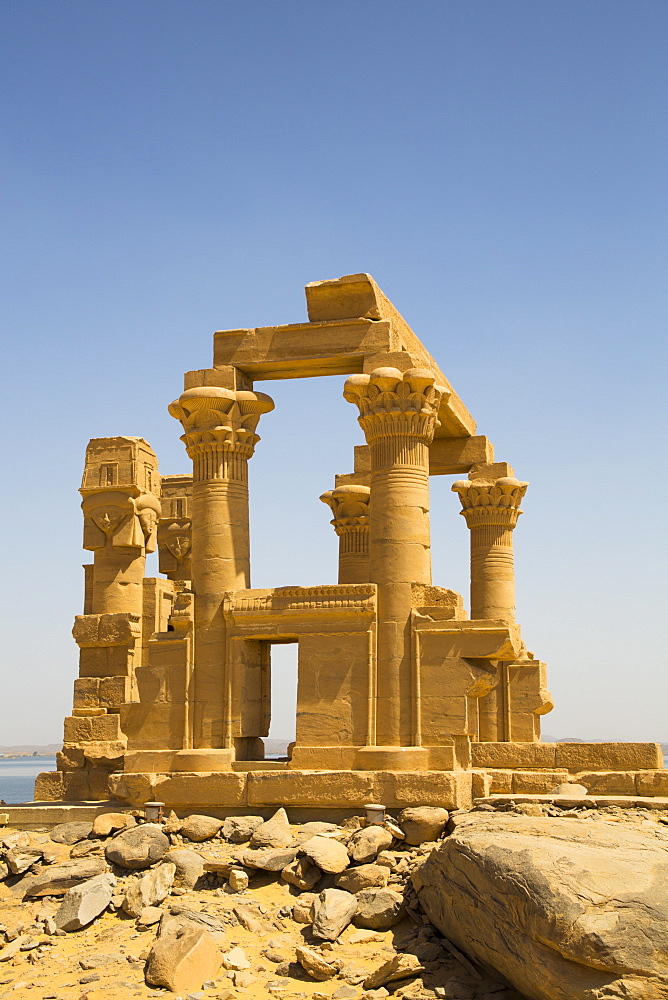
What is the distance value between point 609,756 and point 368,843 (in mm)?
5186

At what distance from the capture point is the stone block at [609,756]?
50.2ft

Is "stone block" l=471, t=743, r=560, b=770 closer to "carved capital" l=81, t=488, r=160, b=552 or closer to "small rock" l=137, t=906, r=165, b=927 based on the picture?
"small rock" l=137, t=906, r=165, b=927

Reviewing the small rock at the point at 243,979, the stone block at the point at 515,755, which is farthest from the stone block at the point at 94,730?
the small rock at the point at 243,979

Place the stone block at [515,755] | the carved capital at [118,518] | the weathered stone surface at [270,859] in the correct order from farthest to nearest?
the carved capital at [118,518]
the stone block at [515,755]
the weathered stone surface at [270,859]

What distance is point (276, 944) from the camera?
1062cm

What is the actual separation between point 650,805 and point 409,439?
18.8 ft

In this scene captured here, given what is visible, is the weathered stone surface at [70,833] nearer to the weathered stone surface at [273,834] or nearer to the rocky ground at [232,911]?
the rocky ground at [232,911]

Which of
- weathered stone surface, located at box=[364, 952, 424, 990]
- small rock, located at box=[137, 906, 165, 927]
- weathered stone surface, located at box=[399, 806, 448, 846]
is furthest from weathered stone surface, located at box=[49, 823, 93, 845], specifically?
weathered stone surface, located at box=[364, 952, 424, 990]

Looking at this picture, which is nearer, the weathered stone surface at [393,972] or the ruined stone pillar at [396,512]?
the weathered stone surface at [393,972]

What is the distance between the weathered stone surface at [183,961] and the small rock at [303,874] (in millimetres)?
1609

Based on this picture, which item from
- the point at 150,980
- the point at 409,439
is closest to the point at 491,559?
the point at 409,439

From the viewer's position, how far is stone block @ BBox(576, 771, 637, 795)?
1416cm

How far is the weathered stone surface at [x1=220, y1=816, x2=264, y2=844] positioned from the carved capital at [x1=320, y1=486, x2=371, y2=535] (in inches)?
339

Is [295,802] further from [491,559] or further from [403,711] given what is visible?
[491,559]
